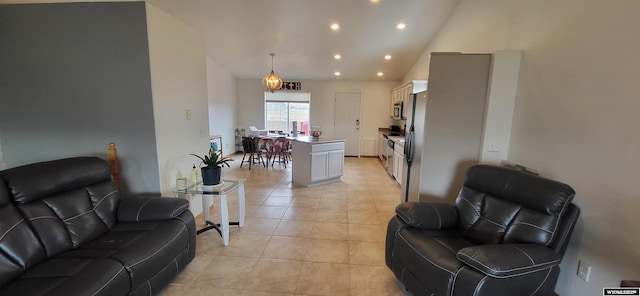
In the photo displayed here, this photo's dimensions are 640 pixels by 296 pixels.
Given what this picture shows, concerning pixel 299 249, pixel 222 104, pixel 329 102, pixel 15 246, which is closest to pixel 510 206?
pixel 299 249

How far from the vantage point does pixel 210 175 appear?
2809 millimetres

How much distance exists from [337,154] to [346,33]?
2252mm

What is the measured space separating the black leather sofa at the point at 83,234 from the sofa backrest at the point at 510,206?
2423mm

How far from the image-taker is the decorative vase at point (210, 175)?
2799mm

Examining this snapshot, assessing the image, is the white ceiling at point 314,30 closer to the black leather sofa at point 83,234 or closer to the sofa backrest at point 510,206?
the black leather sofa at point 83,234

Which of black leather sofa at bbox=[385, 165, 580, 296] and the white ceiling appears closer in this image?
black leather sofa at bbox=[385, 165, 580, 296]

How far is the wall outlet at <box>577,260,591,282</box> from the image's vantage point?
1791mm

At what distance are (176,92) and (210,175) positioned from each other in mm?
1112

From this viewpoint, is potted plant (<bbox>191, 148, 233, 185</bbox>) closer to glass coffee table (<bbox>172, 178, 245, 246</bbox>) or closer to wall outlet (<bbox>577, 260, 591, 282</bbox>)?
glass coffee table (<bbox>172, 178, 245, 246</bbox>)

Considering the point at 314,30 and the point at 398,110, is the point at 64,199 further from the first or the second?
the point at 398,110

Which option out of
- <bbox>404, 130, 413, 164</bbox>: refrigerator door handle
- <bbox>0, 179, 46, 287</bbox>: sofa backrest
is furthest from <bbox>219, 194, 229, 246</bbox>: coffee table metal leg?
<bbox>404, 130, 413, 164</bbox>: refrigerator door handle

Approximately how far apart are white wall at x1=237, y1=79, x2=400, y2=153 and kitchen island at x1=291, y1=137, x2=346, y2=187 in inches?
127

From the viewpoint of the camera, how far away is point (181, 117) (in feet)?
10.4

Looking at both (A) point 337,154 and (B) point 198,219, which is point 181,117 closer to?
(B) point 198,219
